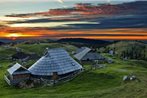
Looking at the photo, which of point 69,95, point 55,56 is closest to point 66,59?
point 55,56

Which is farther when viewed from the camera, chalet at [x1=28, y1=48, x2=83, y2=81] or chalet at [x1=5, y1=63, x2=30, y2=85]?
chalet at [x1=28, y1=48, x2=83, y2=81]

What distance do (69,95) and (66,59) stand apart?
35.7m

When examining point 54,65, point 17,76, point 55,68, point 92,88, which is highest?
point 54,65

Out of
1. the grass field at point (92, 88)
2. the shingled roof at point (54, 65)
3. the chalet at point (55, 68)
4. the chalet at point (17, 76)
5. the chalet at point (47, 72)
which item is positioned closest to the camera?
the grass field at point (92, 88)

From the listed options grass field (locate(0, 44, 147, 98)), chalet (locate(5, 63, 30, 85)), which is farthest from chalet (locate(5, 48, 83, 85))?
grass field (locate(0, 44, 147, 98))

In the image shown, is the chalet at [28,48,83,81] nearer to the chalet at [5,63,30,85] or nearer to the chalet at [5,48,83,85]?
the chalet at [5,48,83,85]

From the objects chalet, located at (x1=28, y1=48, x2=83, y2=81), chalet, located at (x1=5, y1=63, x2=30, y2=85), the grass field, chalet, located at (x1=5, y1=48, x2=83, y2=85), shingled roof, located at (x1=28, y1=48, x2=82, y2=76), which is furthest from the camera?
shingled roof, located at (x1=28, y1=48, x2=82, y2=76)

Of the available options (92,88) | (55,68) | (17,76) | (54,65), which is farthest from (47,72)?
(92,88)

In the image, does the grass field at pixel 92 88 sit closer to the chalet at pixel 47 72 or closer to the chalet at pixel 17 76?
the chalet at pixel 17 76

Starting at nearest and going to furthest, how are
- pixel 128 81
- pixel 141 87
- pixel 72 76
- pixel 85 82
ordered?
pixel 141 87
pixel 128 81
pixel 85 82
pixel 72 76

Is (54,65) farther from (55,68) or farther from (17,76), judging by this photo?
(17,76)

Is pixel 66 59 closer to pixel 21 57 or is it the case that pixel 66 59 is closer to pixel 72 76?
pixel 72 76

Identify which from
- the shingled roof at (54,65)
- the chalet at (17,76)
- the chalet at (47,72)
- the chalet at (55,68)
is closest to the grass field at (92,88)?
the chalet at (17,76)

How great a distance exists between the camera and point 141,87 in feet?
241
